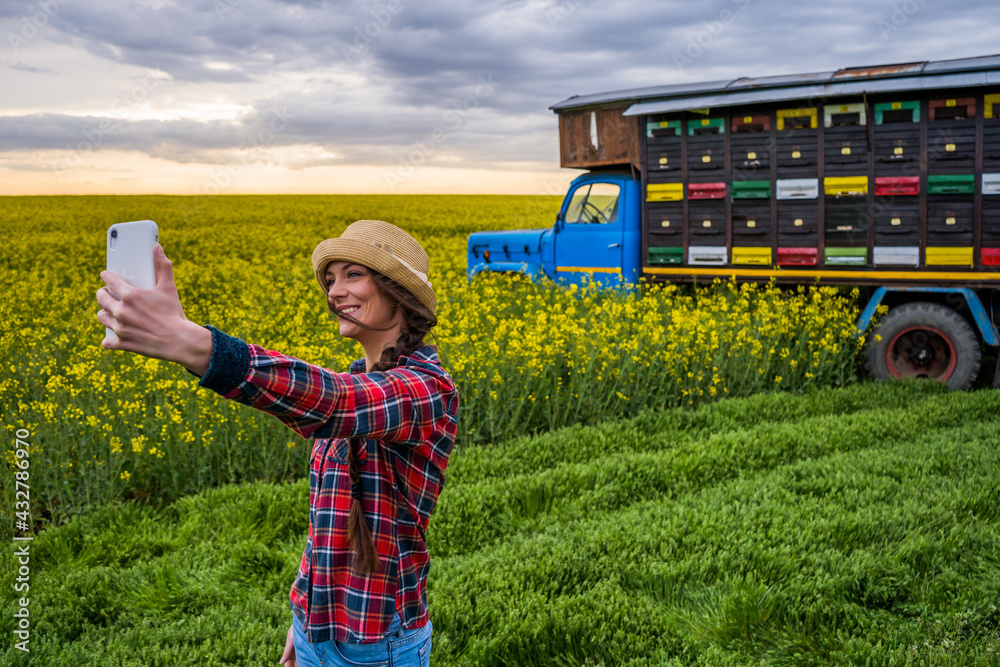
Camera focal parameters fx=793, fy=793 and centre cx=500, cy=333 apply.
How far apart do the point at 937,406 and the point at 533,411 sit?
3560mm

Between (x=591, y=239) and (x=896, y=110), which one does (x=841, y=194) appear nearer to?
(x=896, y=110)

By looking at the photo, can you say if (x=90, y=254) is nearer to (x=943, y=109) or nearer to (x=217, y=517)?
(x=217, y=517)

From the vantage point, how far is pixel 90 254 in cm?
1767

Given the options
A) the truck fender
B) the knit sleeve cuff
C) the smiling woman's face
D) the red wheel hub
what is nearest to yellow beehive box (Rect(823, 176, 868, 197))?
the red wheel hub

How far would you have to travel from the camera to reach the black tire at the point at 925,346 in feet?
25.8

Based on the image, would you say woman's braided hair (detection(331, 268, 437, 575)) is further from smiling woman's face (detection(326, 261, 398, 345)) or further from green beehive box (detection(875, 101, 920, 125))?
green beehive box (detection(875, 101, 920, 125))

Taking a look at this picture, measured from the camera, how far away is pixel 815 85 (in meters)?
8.15

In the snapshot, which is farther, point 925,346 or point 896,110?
point 925,346

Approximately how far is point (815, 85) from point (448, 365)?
4.92 meters

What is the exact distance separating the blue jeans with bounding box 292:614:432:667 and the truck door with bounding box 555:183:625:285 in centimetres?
808

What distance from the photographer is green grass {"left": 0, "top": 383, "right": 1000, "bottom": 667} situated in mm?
3406

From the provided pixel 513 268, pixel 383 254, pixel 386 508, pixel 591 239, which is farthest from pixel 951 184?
pixel 386 508

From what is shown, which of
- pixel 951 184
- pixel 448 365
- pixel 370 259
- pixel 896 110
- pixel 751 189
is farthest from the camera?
pixel 751 189

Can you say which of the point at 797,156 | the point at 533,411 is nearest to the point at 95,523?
the point at 533,411
